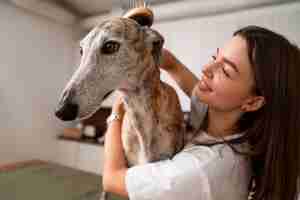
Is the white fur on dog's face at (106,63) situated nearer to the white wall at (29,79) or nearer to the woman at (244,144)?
the woman at (244,144)

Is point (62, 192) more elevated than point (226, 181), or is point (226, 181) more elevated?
point (226, 181)

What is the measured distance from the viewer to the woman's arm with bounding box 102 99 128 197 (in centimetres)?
60

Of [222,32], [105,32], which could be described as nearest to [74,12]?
[222,32]

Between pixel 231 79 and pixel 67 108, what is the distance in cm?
38

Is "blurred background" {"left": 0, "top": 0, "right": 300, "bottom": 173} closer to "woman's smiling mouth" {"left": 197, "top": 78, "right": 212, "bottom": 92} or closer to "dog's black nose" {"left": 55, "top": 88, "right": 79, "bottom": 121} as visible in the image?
"woman's smiling mouth" {"left": 197, "top": 78, "right": 212, "bottom": 92}

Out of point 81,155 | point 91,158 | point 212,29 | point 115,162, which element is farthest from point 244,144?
point 81,155

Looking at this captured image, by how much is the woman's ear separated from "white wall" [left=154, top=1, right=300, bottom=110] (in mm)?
1226

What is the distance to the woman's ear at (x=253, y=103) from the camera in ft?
1.91

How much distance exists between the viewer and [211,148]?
591mm

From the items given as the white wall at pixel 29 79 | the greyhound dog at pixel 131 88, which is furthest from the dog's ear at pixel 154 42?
the white wall at pixel 29 79

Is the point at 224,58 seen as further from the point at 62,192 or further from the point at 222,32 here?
the point at 222,32

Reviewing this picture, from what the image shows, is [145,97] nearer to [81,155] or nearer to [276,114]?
[276,114]

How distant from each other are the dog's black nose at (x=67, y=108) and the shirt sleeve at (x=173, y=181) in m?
0.20

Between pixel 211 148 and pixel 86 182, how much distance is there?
40.1 inches
